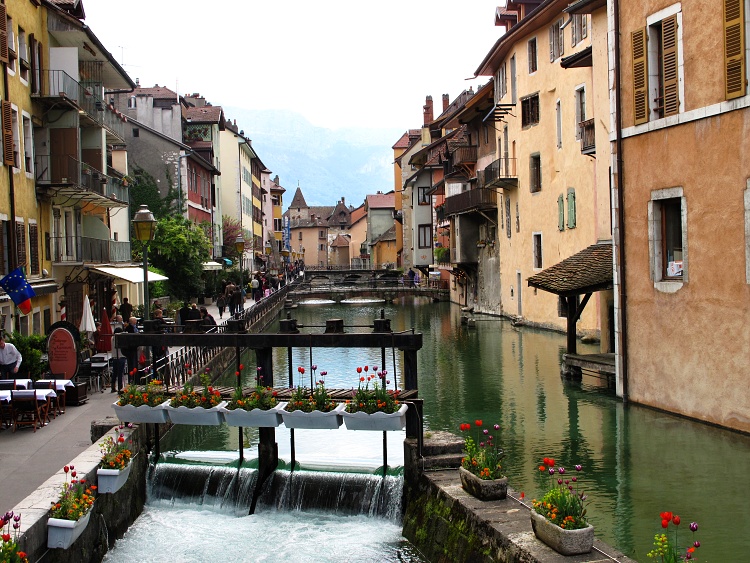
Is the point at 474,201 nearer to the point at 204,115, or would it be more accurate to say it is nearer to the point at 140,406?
the point at 204,115

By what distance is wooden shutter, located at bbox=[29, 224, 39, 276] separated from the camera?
84.2 feet

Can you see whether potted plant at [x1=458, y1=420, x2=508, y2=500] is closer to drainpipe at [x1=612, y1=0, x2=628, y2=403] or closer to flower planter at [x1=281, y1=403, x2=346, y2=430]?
flower planter at [x1=281, y1=403, x2=346, y2=430]

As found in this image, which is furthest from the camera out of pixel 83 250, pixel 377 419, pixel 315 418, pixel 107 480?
pixel 83 250

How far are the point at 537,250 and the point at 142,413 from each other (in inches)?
1102

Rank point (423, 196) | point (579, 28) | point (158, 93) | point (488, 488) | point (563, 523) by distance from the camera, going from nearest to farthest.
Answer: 1. point (563, 523)
2. point (488, 488)
3. point (579, 28)
4. point (158, 93)
5. point (423, 196)

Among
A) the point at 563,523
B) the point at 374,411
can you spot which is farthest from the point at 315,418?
the point at 563,523

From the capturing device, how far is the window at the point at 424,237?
76.3 meters

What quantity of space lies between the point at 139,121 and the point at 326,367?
32714mm

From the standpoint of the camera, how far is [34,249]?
2598 centimetres

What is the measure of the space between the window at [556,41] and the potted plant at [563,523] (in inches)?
1138

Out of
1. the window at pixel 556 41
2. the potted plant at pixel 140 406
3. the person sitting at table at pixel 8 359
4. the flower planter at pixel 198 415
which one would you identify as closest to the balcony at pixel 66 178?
the person sitting at table at pixel 8 359

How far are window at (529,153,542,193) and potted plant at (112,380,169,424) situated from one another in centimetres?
2789

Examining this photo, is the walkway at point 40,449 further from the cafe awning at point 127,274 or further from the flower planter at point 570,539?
the cafe awning at point 127,274

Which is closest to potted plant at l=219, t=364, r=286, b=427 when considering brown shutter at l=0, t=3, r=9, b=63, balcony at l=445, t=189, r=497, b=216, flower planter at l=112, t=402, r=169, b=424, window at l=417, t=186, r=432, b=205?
flower planter at l=112, t=402, r=169, b=424
